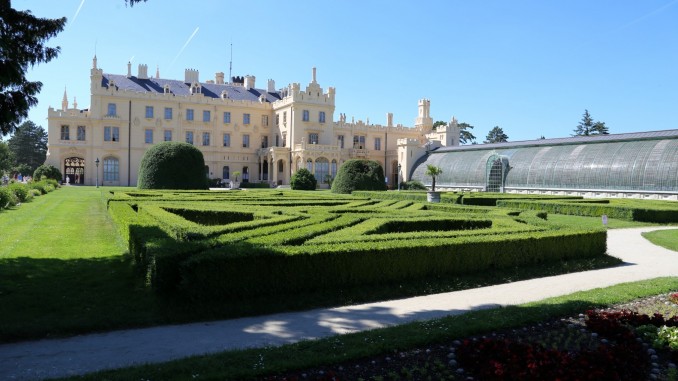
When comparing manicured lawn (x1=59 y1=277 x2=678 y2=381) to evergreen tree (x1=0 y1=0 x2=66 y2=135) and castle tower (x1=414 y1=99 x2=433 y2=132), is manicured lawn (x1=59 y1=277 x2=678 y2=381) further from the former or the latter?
→ castle tower (x1=414 y1=99 x2=433 y2=132)

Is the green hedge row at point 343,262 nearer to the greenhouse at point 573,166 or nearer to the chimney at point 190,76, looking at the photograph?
the greenhouse at point 573,166

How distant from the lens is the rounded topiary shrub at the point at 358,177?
123ft

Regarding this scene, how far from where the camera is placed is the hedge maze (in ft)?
23.9

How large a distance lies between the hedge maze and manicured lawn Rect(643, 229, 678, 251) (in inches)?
157

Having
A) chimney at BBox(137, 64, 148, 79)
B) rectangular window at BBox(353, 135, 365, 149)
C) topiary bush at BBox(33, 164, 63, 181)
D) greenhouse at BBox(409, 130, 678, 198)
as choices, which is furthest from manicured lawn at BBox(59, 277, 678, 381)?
chimney at BBox(137, 64, 148, 79)

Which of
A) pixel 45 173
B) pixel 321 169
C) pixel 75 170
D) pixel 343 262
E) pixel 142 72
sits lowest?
pixel 343 262

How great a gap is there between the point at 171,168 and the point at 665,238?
25.8 m

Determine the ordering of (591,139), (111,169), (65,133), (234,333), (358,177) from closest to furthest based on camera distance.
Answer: (234,333) < (358,177) < (591,139) < (65,133) < (111,169)

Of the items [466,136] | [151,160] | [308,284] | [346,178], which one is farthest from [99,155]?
[466,136]

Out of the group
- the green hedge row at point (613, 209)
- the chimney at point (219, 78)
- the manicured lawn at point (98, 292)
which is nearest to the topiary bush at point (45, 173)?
the chimney at point (219, 78)

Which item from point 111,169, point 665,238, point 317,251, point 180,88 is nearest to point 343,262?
point 317,251

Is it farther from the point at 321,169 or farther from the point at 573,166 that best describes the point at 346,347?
the point at 321,169

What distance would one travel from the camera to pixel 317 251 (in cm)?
804

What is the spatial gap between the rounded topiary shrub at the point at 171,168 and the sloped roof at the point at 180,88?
2849 centimetres
